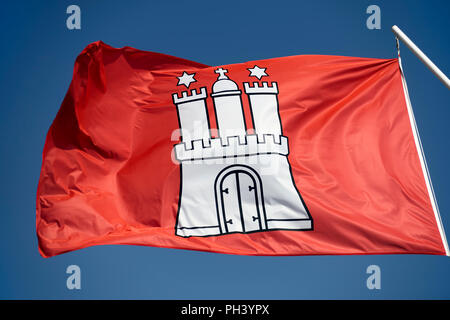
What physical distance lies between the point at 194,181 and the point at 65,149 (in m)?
3.14

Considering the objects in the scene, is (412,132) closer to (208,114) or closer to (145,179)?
(208,114)

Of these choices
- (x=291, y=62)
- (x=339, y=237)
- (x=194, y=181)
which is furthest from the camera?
(x=291, y=62)

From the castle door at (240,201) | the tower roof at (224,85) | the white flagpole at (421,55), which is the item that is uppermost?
the tower roof at (224,85)

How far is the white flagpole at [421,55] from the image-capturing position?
10632mm

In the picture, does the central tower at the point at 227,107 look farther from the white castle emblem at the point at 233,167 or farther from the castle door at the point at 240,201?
the castle door at the point at 240,201

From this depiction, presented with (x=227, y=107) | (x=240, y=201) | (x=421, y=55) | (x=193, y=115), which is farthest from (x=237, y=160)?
(x=421, y=55)

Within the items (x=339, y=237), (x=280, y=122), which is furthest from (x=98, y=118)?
(x=339, y=237)

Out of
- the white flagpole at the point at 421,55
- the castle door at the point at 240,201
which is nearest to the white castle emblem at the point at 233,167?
the castle door at the point at 240,201

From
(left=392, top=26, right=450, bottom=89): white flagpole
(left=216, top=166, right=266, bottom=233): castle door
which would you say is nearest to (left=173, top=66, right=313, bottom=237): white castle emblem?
(left=216, top=166, right=266, bottom=233): castle door

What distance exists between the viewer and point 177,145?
42.7 ft

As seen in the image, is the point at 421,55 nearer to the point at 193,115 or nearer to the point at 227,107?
the point at 227,107

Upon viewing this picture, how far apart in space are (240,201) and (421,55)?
441 centimetres

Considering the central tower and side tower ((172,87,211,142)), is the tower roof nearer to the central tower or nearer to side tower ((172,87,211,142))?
the central tower

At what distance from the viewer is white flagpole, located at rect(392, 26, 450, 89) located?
10632 millimetres
